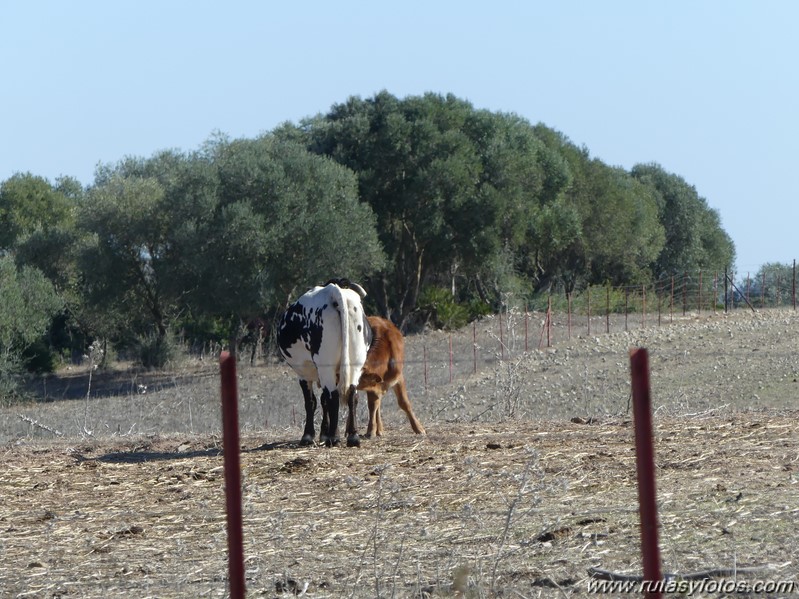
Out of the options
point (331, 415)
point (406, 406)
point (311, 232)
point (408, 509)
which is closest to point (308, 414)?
point (331, 415)

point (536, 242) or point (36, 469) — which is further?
point (536, 242)

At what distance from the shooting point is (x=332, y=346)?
11734 mm

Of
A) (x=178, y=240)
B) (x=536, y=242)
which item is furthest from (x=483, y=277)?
(x=178, y=240)

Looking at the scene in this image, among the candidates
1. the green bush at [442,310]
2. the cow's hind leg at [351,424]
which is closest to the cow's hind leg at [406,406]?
the cow's hind leg at [351,424]

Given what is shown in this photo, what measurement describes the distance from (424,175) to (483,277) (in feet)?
24.2

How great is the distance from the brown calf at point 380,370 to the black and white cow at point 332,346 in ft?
2.35

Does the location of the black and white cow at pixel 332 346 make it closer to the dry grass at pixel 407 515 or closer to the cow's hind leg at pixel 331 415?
the cow's hind leg at pixel 331 415

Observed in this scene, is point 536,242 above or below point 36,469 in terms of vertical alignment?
above

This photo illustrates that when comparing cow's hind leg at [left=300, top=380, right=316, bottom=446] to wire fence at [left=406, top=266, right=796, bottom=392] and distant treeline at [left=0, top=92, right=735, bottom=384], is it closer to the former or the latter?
wire fence at [left=406, top=266, right=796, bottom=392]

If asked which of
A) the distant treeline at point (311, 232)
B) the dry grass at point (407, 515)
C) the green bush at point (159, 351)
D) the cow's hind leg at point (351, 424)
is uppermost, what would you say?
the distant treeline at point (311, 232)

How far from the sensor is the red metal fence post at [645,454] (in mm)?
3551

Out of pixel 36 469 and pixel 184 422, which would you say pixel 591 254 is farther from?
pixel 36 469

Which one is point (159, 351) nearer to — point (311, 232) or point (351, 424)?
point (311, 232)

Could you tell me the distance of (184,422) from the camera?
21.7 metres
